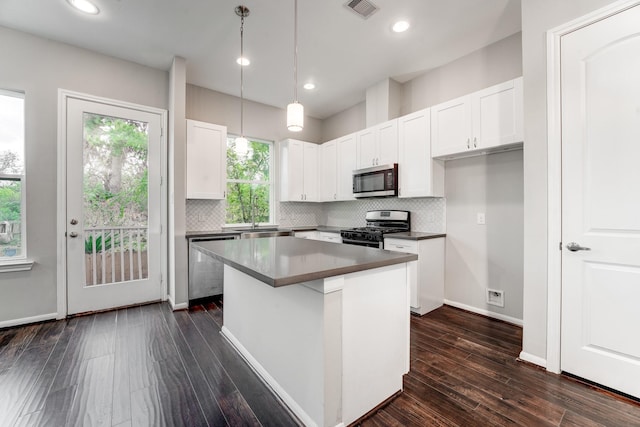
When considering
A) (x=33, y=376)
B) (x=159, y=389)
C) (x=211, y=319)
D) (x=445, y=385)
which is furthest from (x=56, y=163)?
(x=445, y=385)

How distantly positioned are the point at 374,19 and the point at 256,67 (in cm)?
160

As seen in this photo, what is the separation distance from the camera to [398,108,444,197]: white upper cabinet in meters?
3.28

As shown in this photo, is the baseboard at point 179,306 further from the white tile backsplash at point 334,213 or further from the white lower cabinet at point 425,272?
the white lower cabinet at point 425,272

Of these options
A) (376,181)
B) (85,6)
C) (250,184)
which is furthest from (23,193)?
(376,181)

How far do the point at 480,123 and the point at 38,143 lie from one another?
458 centimetres

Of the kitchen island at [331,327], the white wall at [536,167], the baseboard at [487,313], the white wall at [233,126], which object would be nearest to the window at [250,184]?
the white wall at [233,126]

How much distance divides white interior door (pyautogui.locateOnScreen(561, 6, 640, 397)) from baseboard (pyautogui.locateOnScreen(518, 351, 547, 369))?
118mm

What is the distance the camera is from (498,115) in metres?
2.68

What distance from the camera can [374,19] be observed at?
2.65m

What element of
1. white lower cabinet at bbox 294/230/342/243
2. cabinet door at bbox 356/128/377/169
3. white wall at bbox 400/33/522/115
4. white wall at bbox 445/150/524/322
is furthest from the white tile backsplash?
white wall at bbox 400/33/522/115

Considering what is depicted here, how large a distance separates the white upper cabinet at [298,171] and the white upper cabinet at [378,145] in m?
1.02

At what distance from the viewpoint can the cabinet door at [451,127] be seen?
2.92 m

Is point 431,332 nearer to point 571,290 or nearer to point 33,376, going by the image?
point 571,290

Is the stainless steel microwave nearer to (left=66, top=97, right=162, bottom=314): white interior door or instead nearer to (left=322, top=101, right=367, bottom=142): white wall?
(left=322, top=101, right=367, bottom=142): white wall
